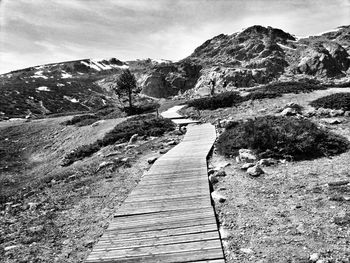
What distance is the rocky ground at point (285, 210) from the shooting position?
6.47 metres

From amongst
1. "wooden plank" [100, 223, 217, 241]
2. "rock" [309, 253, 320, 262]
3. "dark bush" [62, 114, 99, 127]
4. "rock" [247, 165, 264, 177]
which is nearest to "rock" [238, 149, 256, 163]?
"rock" [247, 165, 264, 177]

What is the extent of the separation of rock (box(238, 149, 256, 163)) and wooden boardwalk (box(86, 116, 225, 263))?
6.81ft

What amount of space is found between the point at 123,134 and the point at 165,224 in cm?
1548

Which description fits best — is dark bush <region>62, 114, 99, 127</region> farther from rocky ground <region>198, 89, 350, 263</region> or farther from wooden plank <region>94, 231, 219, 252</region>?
wooden plank <region>94, 231, 219, 252</region>

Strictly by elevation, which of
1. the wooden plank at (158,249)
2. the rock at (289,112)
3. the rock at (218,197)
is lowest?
→ the rock at (218,197)

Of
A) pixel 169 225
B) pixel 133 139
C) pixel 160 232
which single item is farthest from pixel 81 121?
pixel 160 232

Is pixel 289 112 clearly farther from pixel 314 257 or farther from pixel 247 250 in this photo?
pixel 314 257

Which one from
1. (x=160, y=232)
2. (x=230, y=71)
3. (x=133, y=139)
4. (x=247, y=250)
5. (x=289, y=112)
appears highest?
(x=230, y=71)

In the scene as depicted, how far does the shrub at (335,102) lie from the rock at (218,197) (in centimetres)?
1469

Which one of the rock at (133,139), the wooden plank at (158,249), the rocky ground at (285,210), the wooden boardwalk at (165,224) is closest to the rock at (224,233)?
the rocky ground at (285,210)

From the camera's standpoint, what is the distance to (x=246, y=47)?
110m

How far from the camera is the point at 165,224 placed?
25.6 ft

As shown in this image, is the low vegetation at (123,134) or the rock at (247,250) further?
the low vegetation at (123,134)

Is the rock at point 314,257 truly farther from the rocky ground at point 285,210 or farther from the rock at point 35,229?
the rock at point 35,229
